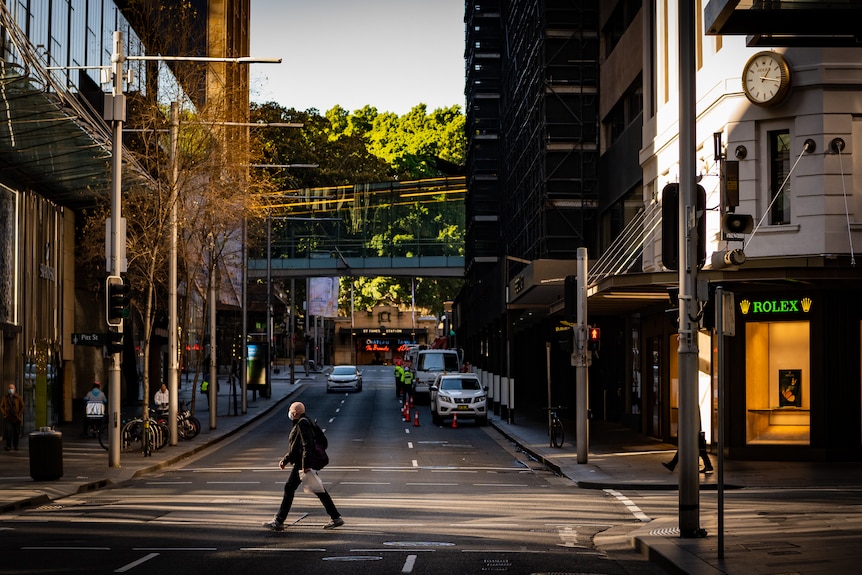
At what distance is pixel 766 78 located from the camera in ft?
90.8

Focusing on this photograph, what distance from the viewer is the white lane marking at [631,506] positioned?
63.2ft

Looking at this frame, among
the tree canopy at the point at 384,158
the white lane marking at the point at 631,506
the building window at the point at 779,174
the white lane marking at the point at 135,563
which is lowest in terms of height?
the white lane marking at the point at 631,506

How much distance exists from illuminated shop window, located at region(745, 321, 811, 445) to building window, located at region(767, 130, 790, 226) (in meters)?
2.48

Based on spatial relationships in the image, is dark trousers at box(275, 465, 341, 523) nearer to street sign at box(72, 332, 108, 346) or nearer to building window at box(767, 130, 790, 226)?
building window at box(767, 130, 790, 226)

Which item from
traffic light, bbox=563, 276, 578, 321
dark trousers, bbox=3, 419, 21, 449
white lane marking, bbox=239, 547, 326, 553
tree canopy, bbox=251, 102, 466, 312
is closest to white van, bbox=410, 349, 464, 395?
tree canopy, bbox=251, 102, 466, 312

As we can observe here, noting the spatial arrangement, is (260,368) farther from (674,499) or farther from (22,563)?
(22,563)

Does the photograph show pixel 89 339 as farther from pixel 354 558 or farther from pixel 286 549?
pixel 354 558

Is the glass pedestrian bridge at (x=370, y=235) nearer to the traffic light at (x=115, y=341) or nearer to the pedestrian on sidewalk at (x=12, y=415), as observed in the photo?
the pedestrian on sidewalk at (x=12, y=415)

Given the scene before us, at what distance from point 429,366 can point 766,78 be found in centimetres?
3576

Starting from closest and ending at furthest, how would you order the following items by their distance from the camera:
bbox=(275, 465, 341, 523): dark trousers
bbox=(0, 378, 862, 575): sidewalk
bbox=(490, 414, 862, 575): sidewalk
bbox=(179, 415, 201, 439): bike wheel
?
bbox=(490, 414, 862, 575): sidewalk → bbox=(0, 378, 862, 575): sidewalk → bbox=(275, 465, 341, 523): dark trousers → bbox=(179, 415, 201, 439): bike wheel

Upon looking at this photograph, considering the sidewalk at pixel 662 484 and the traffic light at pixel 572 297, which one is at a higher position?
the traffic light at pixel 572 297

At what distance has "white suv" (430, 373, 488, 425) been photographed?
46.5m

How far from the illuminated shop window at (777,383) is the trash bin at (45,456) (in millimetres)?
15018

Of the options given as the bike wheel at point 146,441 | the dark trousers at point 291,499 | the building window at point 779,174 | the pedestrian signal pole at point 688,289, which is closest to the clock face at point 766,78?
the building window at point 779,174
